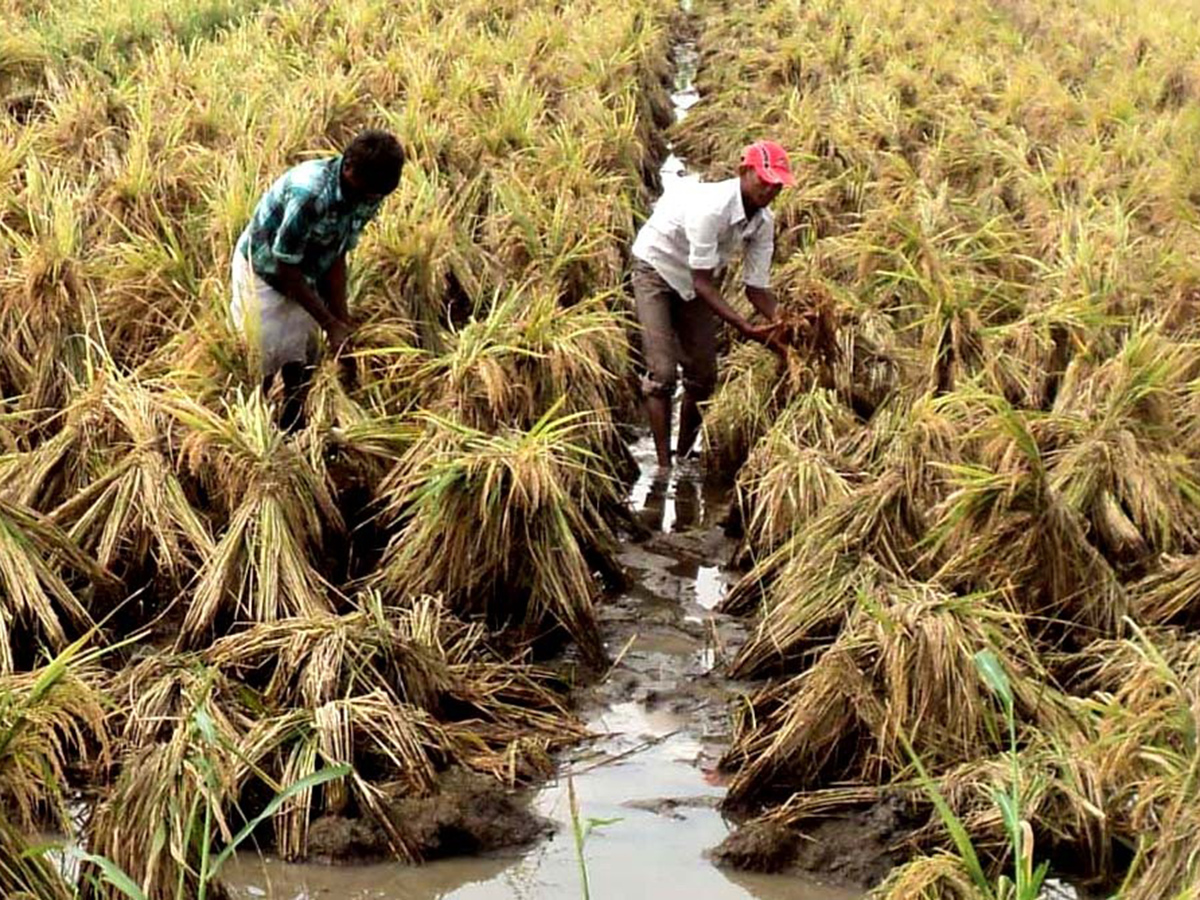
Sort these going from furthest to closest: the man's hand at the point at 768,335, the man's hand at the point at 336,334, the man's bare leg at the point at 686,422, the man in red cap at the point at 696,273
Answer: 1. the man's bare leg at the point at 686,422
2. the man's hand at the point at 768,335
3. the man in red cap at the point at 696,273
4. the man's hand at the point at 336,334

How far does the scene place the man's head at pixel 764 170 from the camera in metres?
5.88

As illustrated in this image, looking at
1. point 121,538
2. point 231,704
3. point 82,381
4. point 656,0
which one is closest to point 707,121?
point 656,0

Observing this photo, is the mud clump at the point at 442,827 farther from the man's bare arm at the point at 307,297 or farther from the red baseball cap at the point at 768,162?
the red baseball cap at the point at 768,162

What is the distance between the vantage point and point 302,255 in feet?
17.3

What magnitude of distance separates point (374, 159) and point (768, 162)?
62.5 inches

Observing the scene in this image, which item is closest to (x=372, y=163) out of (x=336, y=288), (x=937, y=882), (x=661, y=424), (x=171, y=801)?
(x=336, y=288)

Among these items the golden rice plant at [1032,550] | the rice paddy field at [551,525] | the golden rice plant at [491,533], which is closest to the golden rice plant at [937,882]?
the rice paddy field at [551,525]

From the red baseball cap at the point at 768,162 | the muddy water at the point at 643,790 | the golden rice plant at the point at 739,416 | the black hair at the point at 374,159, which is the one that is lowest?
the muddy water at the point at 643,790

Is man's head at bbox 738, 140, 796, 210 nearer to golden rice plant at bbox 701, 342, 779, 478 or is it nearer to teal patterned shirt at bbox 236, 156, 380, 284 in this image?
golden rice plant at bbox 701, 342, 779, 478

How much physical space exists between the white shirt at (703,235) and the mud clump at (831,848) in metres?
2.70

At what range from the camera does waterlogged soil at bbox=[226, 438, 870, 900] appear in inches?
143

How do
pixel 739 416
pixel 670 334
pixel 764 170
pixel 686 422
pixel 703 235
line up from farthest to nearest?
pixel 686 422 < pixel 670 334 < pixel 739 416 < pixel 703 235 < pixel 764 170

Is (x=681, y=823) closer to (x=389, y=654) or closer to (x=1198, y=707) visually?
(x=389, y=654)

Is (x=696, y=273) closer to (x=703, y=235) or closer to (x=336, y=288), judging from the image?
(x=703, y=235)
